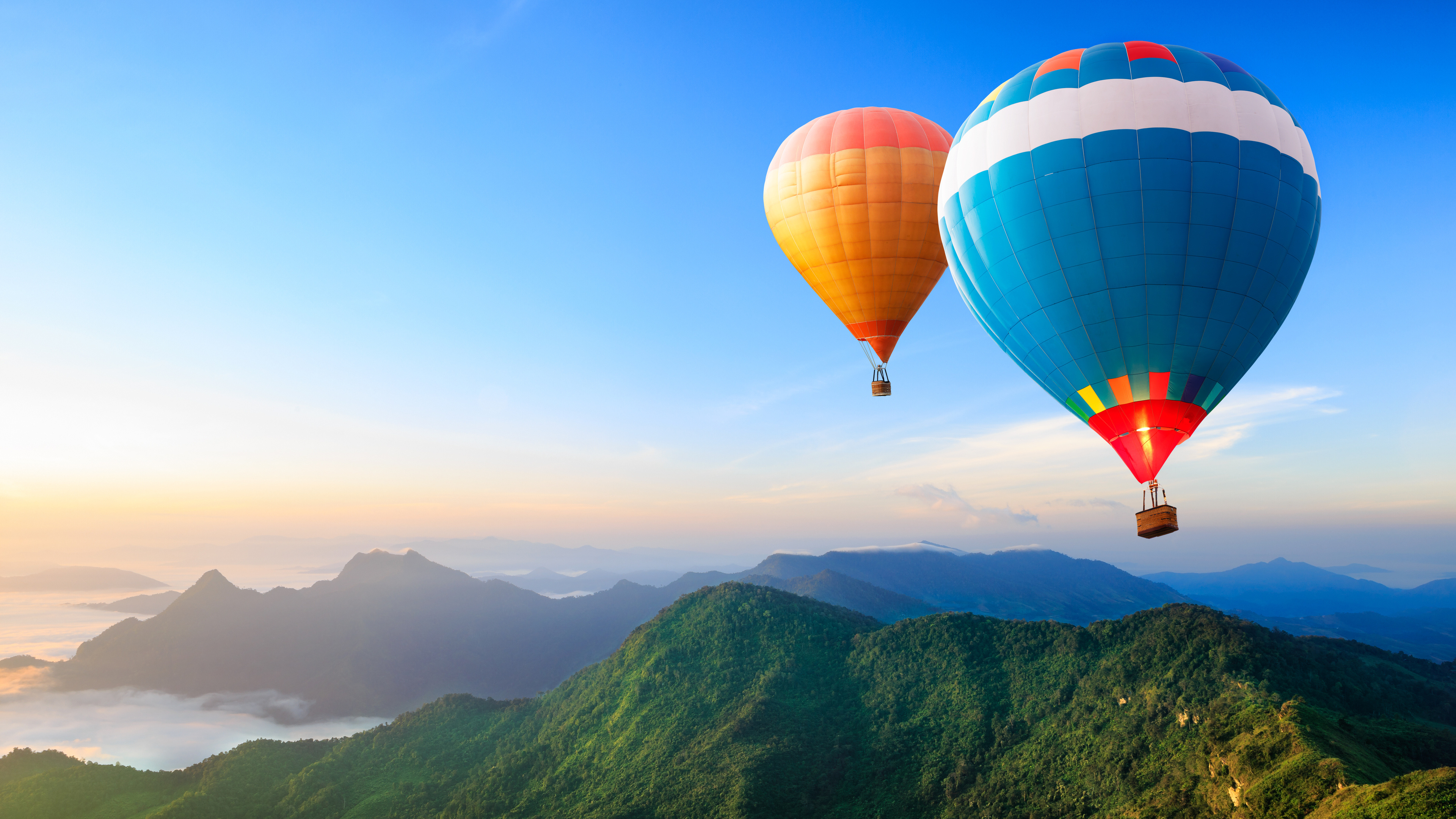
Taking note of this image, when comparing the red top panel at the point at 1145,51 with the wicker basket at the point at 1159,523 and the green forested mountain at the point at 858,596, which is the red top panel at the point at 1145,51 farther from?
the green forested mountain at the point at 858,596

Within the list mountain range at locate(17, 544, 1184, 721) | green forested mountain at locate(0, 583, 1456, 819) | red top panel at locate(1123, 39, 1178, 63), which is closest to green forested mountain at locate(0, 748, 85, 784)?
green forested mountain at locate(0, 583, 1456, 819)

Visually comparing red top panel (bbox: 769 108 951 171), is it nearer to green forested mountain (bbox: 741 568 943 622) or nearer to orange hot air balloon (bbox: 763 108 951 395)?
orange hot air balloon (bbox: 763 108 951 395)

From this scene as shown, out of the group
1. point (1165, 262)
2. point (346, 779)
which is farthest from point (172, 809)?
point (1165, 262)

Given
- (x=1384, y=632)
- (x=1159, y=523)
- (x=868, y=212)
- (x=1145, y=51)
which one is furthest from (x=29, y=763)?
(x=1384, y=632)

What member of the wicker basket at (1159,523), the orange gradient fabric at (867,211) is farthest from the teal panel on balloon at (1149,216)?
the orange gradient fabric at (867,211)

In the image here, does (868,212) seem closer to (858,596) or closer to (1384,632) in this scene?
(858,596)
